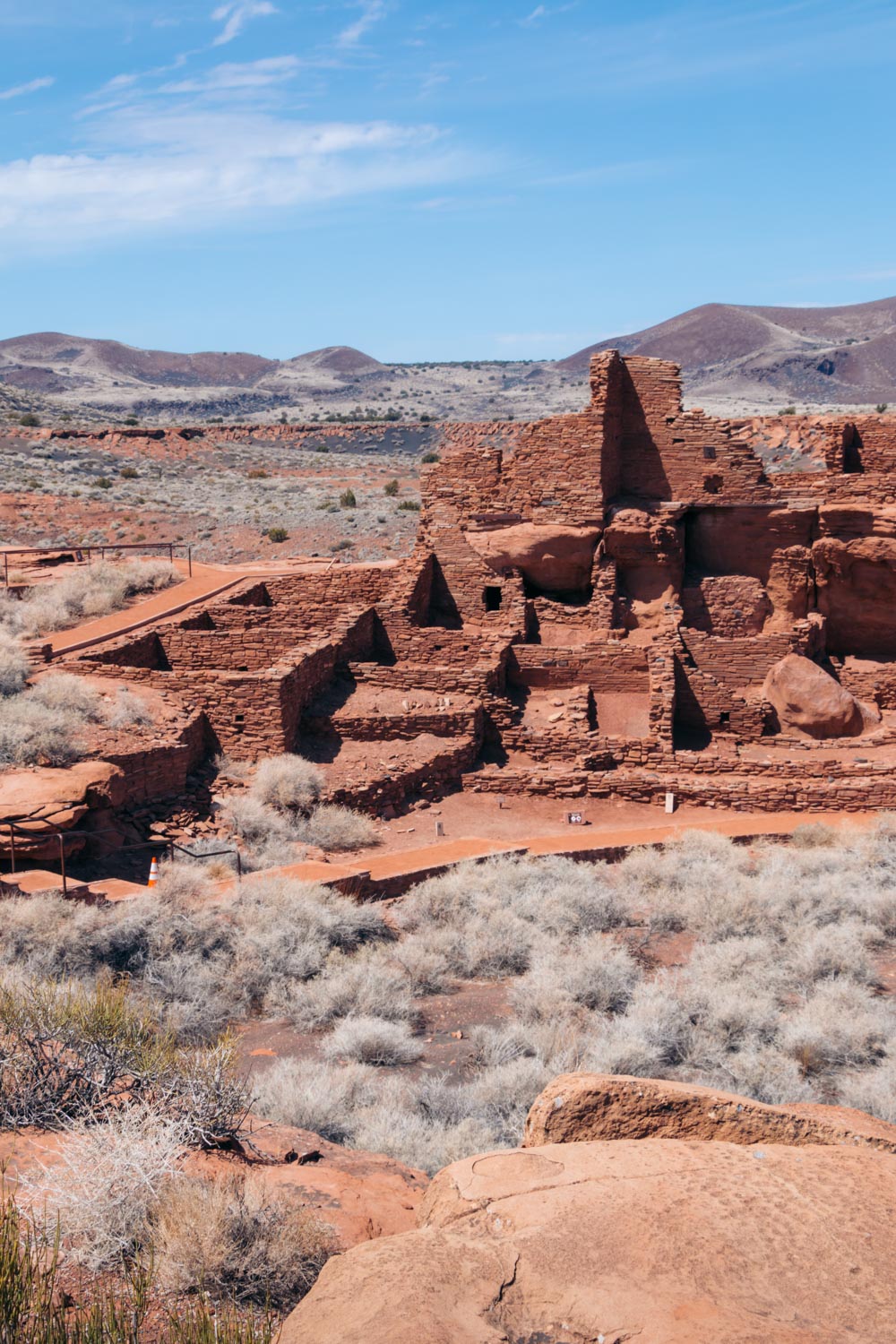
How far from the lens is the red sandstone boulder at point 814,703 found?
16.5 m

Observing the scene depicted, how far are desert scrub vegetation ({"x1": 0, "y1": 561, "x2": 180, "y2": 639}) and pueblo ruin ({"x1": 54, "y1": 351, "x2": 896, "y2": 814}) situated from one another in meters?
1.99

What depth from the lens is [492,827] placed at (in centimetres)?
1428

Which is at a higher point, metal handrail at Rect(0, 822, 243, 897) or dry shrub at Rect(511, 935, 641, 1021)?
metal handrail at Rect(0, 822, 243, 897)

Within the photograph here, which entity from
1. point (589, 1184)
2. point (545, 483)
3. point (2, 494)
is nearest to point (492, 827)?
point (545, 483)

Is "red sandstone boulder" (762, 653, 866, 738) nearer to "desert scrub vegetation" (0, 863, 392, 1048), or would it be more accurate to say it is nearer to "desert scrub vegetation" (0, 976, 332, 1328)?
"desert scrub vegetation" (0, 863, 392, 1048)

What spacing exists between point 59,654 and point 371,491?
27984mm

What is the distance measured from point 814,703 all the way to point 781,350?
107m

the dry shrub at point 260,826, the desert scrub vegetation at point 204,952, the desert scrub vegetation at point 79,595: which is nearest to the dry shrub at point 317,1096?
the desert scrub vegetation at point 204,952

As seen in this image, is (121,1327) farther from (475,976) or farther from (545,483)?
(545,483)

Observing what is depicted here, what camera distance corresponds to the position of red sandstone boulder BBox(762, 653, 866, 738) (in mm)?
16453

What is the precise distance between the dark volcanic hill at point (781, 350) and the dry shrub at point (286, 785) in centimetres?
6991

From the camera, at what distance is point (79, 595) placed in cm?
2006

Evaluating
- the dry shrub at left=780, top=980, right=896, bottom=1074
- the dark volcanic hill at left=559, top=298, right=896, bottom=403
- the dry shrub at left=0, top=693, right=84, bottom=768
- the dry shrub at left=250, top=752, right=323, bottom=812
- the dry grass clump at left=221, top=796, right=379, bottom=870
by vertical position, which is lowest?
the dry shrub at left=780, top=980, right=896, bottom=1074

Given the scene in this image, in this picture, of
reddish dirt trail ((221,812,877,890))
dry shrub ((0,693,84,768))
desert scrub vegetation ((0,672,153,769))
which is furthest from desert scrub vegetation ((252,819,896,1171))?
desert scrub vegetation ((0,672,153,769))
